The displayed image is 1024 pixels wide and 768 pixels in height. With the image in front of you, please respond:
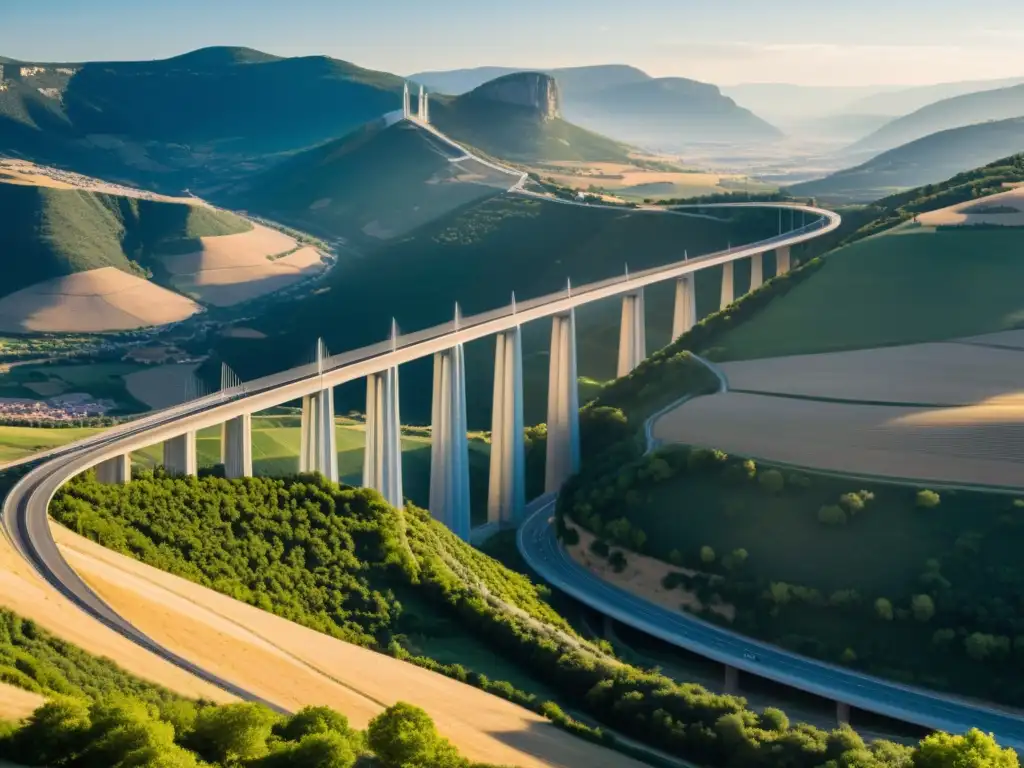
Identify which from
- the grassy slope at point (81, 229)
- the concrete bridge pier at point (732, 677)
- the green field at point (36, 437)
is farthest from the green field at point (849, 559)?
the grassy slope at point (81, 229)

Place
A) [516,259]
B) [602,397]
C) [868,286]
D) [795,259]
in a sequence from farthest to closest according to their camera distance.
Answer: [516,259] → [795,259] → [868,286] → [602,397]

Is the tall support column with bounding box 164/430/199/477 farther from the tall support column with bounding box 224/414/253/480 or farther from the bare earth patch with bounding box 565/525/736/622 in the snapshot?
the bare earth patch with bounding box 565/525/736/622

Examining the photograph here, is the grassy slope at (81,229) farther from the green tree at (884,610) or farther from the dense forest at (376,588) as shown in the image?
the green tree at (884,610)

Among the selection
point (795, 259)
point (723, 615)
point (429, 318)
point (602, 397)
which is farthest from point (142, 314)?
point (723, 615)

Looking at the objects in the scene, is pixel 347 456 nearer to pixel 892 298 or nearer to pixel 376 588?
pixel 376 588

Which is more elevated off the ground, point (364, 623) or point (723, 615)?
point (364, 623)

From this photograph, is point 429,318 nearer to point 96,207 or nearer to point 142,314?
point 142,314

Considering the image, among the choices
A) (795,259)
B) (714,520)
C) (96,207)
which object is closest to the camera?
(714,520)
